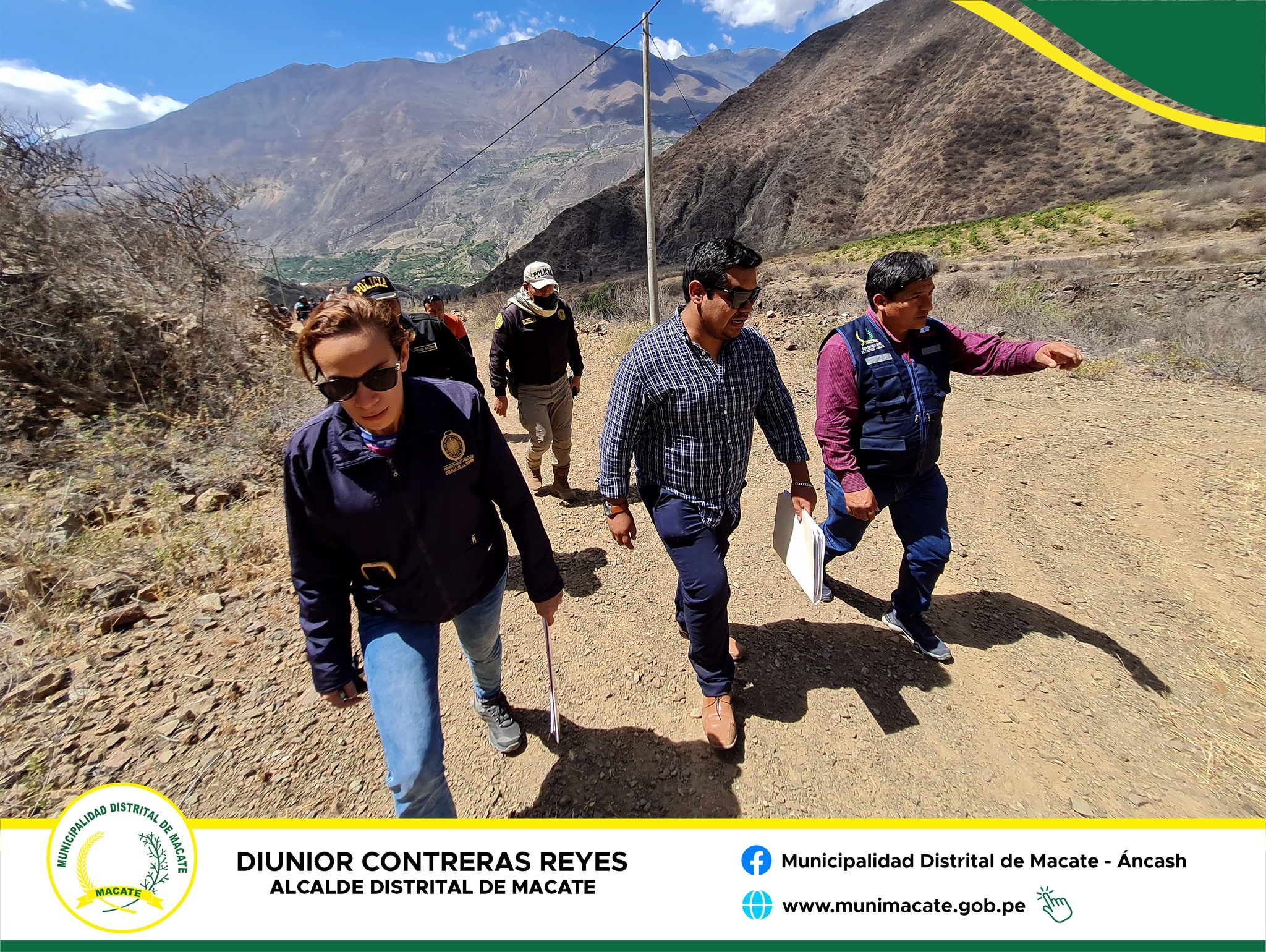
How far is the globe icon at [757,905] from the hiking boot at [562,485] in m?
3.17

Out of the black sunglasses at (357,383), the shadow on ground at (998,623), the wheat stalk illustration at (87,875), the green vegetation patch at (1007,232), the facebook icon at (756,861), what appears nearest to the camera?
the black sunglasses at (357,383)

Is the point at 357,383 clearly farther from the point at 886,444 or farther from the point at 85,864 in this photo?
the point at 886,444

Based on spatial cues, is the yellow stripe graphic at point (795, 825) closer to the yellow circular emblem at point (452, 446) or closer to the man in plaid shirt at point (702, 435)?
the man in plaid shirt at point (702, 435)

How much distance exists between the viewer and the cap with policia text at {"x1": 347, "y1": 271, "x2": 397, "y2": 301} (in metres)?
2.37

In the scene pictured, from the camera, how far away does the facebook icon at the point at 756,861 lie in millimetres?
1500

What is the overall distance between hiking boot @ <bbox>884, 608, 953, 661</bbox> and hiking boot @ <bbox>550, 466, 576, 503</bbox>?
259 cm

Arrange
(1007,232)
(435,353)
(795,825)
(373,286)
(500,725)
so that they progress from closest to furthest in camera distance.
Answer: (795,825) → (500,725) → (373,286) → (435,353) → (1007,232)

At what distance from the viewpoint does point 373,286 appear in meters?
2.46

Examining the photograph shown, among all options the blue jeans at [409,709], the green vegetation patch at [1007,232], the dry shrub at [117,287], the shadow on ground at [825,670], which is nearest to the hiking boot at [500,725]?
the blue jeans at [409,709]

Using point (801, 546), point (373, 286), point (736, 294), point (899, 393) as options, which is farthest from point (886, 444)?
point (373, 286)

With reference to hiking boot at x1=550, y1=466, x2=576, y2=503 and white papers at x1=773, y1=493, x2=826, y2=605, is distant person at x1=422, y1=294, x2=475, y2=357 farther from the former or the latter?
white papers at x1=773, y1=493, x2=826, y2=605

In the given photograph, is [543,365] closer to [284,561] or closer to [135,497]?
[284,561]

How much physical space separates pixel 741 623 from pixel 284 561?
9.48 feet

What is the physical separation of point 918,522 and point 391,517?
2149 millimetres
